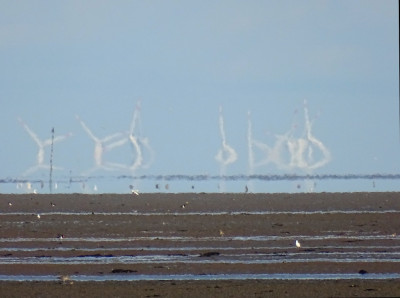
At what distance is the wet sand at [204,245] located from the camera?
91.7ft

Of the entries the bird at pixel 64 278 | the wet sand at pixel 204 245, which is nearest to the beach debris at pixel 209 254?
the wet sand at pixel 204 245

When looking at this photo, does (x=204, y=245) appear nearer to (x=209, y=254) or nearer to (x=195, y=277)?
(x=209, y=254)

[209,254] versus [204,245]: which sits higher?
[204,245]

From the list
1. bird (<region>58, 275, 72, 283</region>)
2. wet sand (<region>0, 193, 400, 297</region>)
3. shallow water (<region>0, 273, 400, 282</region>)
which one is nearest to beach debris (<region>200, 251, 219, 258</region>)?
wet sand (<region>0, 193, 400, 297</region>)

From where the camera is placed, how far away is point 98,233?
45969 mm

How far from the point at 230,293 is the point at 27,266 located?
7.97 m

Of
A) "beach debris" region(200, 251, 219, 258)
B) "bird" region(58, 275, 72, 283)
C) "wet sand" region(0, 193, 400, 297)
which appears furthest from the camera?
"beach debris" region(200, 251, 219, 258)

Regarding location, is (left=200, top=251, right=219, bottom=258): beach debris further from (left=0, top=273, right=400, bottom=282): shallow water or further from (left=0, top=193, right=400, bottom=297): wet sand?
(left=0, top=273, right=400, bottom=282): shallow water

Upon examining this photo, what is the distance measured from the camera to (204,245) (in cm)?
3966

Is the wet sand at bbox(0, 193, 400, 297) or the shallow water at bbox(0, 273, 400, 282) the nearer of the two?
the wet sand at bbox(0, 193, 400, 297)

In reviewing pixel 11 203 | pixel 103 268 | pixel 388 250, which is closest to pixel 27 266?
pixel 103 268

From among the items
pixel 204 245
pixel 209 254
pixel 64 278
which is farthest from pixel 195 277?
pixel 204 245

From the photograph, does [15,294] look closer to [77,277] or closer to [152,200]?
[77,277]

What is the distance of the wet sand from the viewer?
27953 mm
